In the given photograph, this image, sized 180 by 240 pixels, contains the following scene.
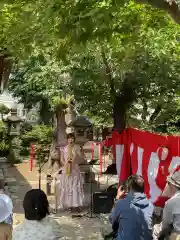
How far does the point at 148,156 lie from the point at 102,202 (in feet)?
7.19

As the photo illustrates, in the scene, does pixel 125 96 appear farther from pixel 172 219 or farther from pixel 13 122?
pixel 172 219

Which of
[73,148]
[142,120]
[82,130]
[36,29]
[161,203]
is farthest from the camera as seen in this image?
[142,120]

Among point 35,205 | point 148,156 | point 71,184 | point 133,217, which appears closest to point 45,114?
point 71,184

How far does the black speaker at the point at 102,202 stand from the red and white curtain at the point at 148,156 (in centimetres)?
84

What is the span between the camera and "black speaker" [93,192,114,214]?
8461 mm

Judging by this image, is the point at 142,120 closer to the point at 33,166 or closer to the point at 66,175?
the point at 33,166

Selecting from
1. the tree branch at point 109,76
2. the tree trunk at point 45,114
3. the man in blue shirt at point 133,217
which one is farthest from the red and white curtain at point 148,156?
the tree trunk at point 45,114

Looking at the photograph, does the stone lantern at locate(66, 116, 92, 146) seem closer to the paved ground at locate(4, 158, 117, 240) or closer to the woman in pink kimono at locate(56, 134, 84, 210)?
the woman in pink kimono at locate(56, 134, 84, 210)

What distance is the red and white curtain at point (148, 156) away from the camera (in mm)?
6141

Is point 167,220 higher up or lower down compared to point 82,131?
lower down

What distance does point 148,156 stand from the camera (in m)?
6.86

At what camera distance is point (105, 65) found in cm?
1291

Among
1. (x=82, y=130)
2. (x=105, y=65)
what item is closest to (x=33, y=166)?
(x=105, y=65)

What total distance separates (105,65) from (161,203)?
7660 mm
